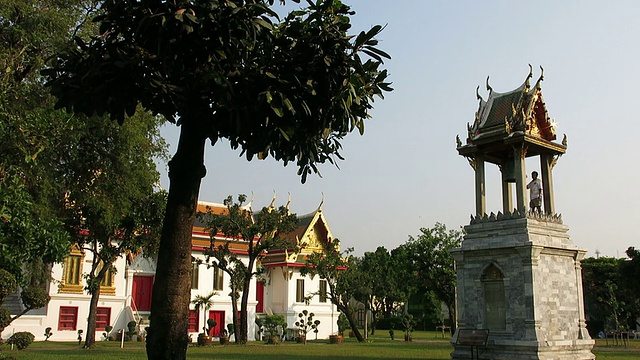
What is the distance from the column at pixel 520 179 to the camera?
17391 mm

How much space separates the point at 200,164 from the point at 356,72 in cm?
208

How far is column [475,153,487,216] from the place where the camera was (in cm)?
1872

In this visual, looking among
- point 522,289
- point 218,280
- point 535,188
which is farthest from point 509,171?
point 218,280

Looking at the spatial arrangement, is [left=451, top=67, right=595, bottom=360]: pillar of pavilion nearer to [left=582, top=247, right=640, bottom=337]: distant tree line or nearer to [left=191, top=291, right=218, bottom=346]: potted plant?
[left=191, top=291, right=218, bottom=346]: potted plant

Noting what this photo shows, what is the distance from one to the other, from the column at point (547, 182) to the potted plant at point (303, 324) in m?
19.5

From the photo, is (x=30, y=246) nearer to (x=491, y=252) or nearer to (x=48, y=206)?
(x=48, y=206)

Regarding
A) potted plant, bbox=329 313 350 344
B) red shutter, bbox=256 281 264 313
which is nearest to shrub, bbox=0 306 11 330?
potted plant, bbox=329 313 350 344

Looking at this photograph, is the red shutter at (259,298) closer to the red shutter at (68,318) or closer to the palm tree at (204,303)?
the palm tree at (204,303)

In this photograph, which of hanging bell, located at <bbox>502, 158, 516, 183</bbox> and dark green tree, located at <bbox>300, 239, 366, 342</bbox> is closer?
hanging bell, located at <bbox>502, 158, 516, 183</bbox>

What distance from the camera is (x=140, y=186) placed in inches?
802

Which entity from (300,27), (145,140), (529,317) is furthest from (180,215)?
(145,140)

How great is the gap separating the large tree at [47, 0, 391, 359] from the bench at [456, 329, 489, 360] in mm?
11349

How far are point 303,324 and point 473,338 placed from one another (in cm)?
2317

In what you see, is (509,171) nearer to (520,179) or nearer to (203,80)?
(520,179)
